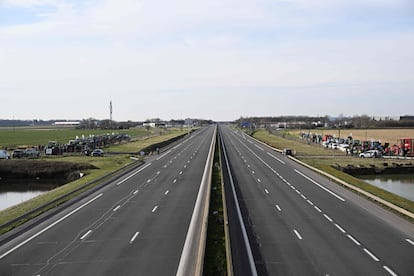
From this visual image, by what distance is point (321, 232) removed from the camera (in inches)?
978

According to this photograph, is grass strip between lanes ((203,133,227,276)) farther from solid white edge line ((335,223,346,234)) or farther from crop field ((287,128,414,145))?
crop field ((287,128,414,145))

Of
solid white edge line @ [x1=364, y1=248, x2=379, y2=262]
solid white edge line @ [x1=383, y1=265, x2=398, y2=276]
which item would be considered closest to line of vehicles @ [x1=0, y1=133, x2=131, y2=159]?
solid white edge line @ [x1=364, y1=248, x2=379, y2=262]

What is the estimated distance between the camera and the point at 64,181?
5622cm

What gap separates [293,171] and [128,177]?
61.2 ft

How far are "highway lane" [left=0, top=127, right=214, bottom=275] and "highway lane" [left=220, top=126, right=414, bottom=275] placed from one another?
401 centimetres

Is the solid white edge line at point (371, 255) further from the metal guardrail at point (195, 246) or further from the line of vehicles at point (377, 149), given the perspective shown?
the line of vehicles at point (377, 149)

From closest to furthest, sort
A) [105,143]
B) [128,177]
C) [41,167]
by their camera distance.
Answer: [128,177]
[41,167]
[105,143]

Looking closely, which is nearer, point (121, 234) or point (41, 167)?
point (121, 234)

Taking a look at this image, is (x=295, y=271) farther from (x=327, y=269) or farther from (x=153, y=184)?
(x=153, y=184)

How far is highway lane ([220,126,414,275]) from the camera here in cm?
1909

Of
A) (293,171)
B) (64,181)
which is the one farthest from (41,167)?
(293,171)

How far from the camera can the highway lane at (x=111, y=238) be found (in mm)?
18906

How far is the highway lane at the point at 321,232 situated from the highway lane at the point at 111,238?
4008 mm

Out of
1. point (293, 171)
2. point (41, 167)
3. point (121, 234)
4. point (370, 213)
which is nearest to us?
point (121, 234)
